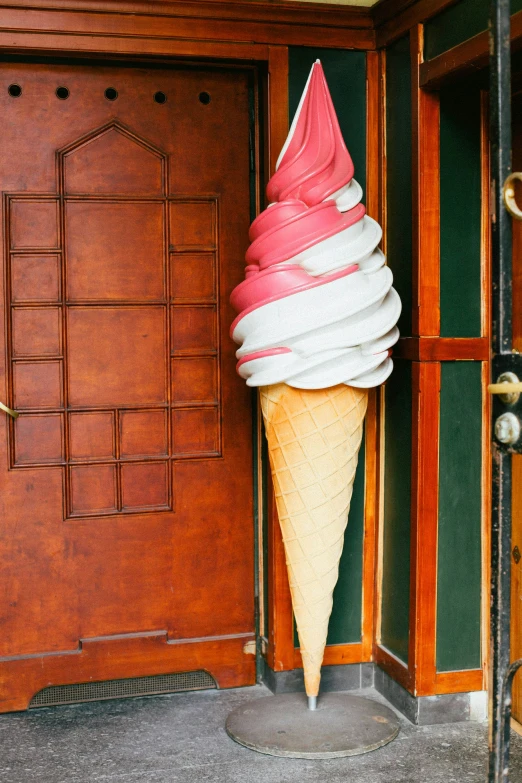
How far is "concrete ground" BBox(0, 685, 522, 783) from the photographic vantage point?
2.68 meters

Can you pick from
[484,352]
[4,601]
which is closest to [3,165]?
[4,601]

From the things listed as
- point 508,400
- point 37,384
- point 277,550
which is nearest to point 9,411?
point 37,384

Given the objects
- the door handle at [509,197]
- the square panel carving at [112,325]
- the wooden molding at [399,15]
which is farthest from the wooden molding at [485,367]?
the door handle at [509,197]

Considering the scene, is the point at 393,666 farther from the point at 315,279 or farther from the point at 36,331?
the point at 36,331

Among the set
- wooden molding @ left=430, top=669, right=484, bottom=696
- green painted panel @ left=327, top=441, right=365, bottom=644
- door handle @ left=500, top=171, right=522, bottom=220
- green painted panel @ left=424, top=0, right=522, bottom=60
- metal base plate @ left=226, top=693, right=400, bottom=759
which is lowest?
metal base plate @ left=226, top=693, right=400, bottom=759

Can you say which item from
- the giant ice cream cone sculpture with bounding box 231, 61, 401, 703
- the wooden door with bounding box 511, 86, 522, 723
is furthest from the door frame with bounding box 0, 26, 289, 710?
the wooden door with bounding box 511, 86, 522, 723

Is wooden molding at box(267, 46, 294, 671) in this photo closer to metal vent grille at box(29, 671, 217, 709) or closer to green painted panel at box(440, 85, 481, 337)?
metal vent grille at box(29, 671, 217, 709)

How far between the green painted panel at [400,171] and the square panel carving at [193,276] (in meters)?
0.67

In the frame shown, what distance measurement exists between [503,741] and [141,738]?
5.51 ft

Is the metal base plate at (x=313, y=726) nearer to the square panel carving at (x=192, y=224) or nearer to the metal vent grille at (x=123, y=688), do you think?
the metal vent grille at (x=123, y=688)

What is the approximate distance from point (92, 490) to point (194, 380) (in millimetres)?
555

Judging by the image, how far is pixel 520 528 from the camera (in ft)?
9.68

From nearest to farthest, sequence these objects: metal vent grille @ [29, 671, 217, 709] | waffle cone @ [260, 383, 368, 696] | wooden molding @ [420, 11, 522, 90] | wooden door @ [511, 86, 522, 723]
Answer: wooden molding @ [420, 11, 522, 90] → waffle cone @ [260, 383, 368, 696] → wooden door @ [511, 86, 522, 723] → metal vent grille @ [29, 671, 217, 709]

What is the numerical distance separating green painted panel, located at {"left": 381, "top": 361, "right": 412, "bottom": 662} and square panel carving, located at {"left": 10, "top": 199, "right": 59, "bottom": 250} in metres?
1.33
